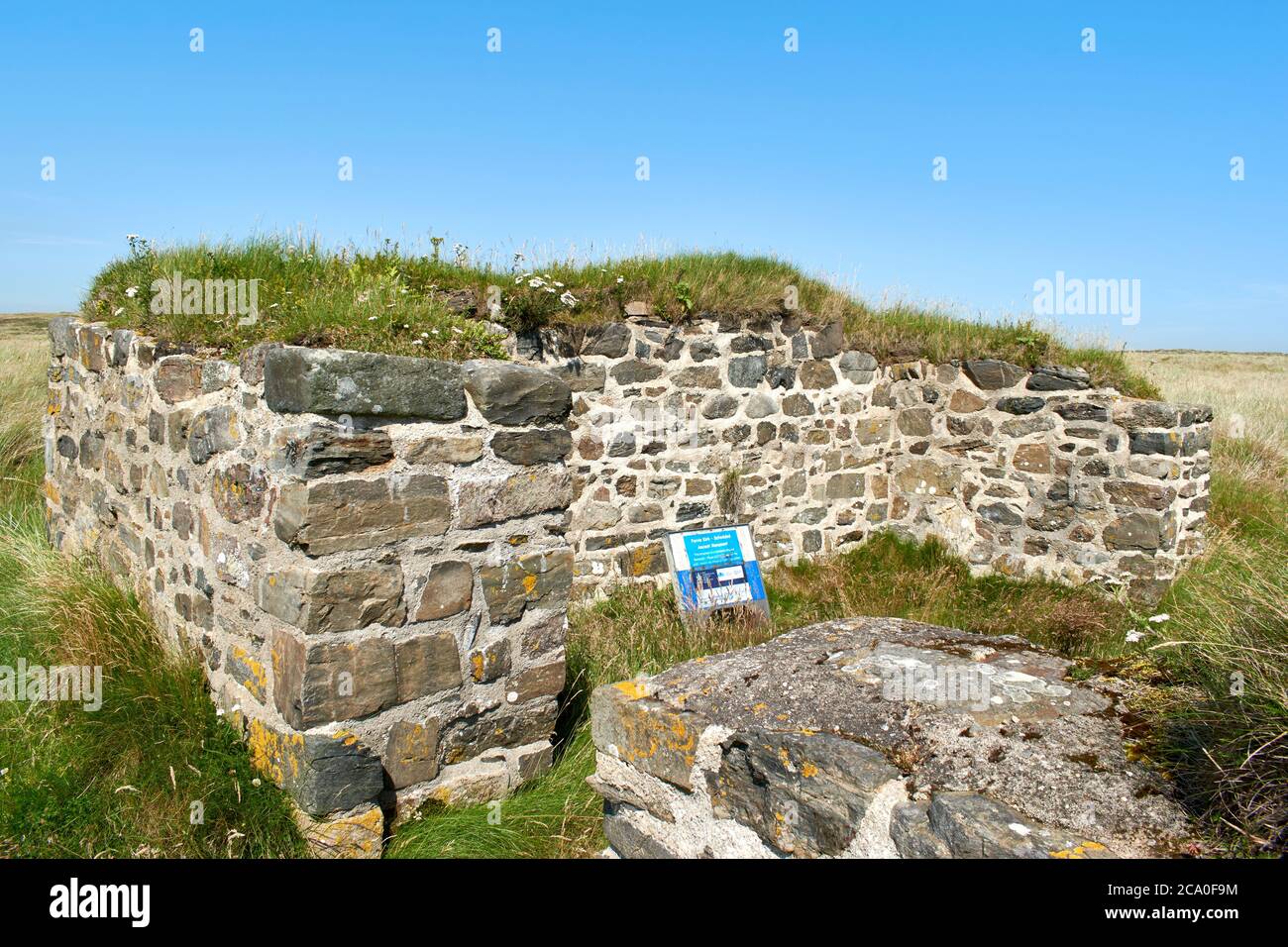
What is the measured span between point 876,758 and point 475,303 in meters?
5.07

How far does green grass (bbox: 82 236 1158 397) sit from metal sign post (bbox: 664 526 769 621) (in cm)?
186

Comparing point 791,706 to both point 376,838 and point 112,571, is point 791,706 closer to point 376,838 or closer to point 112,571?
point 376,838

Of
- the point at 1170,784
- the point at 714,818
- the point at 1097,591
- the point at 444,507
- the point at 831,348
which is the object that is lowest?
the point at 1097,591

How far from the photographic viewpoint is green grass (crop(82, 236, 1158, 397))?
11.8 feet

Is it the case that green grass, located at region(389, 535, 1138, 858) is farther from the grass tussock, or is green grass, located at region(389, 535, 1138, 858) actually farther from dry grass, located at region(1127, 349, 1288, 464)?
dry grass, located at region(1127, 349, 1288, 464)

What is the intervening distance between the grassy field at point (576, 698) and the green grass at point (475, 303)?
5.12ft

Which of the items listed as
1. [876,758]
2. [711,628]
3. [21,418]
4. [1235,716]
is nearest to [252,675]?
[876,758]

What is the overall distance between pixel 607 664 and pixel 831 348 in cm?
454

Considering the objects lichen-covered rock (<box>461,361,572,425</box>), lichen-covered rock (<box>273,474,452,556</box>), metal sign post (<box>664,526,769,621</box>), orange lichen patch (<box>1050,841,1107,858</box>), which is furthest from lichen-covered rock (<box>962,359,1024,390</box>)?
orange lichen patch (<box>1050,841,1107,858</box>)

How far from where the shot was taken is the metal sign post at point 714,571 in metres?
6.67

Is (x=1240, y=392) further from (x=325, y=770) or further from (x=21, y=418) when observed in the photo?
(x=21, y=418)

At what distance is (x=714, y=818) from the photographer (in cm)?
213

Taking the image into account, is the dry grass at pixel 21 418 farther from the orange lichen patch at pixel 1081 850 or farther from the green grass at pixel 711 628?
the orange lichen patch at pixel 1081 850

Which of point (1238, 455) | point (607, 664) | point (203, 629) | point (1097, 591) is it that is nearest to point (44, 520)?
point (203, 629)
